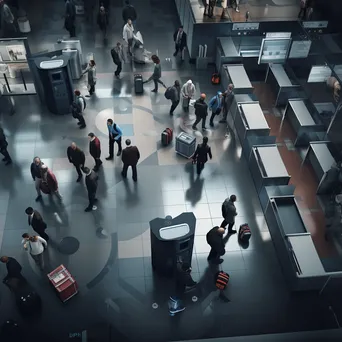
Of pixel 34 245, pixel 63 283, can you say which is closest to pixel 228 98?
pixel 34 245

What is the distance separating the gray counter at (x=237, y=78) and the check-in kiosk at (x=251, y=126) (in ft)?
3.12

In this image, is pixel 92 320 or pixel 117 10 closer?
pixel 92 320

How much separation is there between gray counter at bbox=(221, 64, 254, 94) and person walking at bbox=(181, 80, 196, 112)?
5.63 ft

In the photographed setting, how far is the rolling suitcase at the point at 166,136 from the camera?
14.6 meters

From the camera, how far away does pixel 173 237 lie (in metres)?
9.64

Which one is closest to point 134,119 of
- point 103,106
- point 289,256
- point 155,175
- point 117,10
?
point 103,106

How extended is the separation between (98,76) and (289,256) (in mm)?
11149

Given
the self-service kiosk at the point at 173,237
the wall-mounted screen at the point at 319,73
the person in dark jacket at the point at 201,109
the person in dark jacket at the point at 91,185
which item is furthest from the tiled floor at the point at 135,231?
the wall-mounted screen at the point at 319,73

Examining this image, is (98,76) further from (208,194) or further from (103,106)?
(208,194)

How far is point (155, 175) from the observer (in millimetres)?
13805

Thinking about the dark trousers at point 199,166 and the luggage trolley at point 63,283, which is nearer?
the luggage trolley at point 63,283

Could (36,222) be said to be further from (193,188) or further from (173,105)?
(173,105)

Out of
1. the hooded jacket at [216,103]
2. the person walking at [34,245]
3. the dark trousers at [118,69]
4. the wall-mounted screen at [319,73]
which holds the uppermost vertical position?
the wall-mounted screen at [319,73]

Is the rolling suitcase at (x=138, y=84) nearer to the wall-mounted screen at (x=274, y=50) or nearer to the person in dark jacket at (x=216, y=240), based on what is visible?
the wall-mounted screen at (x=274, y=50)
